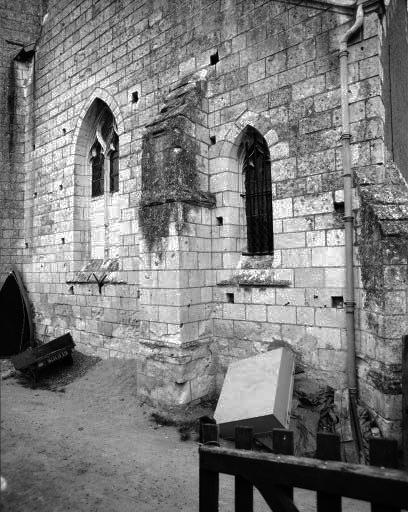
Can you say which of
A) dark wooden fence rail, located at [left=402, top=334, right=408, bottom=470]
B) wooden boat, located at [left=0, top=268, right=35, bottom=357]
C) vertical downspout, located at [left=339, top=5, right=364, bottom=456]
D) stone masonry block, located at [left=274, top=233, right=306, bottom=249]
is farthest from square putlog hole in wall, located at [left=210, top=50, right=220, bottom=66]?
wooden boat, located at [left=0, top=268, right=35, bottom=357]

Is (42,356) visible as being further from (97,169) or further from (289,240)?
(289,240)

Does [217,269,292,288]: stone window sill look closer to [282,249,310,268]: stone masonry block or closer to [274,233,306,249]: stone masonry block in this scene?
[282,249,310,268]: stone masonry block

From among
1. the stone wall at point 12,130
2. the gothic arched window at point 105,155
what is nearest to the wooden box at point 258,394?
the gothic arched window at point 105,155

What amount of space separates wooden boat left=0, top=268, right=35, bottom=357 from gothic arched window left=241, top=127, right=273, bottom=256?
21.8ft

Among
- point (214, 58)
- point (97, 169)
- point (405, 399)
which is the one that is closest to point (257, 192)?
point (214, 58)

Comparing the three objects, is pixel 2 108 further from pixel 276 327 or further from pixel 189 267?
pixel 276 327

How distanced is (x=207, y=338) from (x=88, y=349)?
3.42 m

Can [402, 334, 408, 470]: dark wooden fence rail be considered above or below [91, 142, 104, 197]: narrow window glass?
below

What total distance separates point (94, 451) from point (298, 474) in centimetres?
298

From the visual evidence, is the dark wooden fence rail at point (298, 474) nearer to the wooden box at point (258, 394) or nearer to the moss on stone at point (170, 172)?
the wooden box at point (258, 394)

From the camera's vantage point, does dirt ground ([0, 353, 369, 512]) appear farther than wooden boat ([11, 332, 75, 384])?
No

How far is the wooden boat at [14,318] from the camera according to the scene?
9.32 meters

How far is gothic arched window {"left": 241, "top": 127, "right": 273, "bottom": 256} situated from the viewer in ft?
19.7

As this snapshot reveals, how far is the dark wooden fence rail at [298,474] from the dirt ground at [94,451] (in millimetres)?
791
